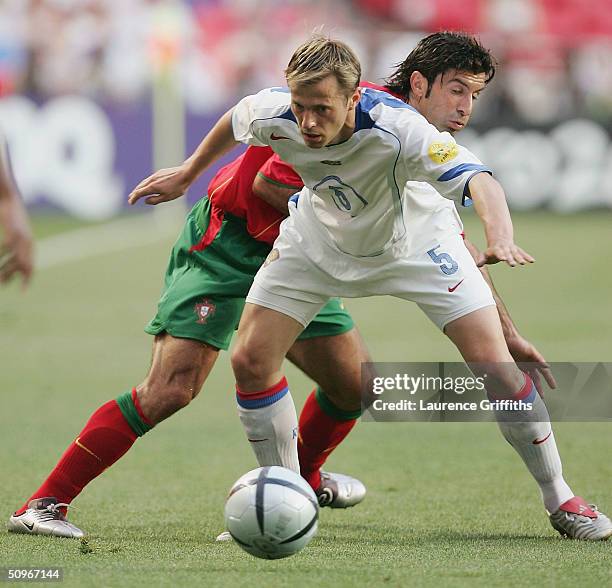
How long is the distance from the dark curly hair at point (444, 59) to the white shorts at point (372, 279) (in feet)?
2.32

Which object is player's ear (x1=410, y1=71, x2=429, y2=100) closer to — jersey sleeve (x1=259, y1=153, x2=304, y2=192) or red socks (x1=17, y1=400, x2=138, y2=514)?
jersey sleeve (x1=259, y1=153, x2=304, y2=192)

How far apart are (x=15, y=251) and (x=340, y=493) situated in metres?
2.32

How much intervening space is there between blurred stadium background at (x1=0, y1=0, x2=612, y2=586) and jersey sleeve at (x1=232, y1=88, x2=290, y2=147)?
38 cm

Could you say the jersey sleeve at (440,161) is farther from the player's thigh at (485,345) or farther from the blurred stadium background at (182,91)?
the blurred stadium background at (182,91)

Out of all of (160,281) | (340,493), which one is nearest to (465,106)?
(340,493)

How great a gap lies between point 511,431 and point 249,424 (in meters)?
1.03

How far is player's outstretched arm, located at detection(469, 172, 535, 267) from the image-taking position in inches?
167

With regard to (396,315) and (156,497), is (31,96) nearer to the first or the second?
(396,315)

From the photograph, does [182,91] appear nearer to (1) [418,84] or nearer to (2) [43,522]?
(1) [418,84]

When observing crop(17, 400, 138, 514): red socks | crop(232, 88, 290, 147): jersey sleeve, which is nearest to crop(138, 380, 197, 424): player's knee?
crop(17, 400, 138, 514): red socks

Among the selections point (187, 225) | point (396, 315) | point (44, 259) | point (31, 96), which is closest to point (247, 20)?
point (31, 96)

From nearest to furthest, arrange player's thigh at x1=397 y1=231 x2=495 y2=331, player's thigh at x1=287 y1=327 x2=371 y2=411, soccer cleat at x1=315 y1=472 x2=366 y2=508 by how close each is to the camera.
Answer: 1. player's thigh at x1=397 y1=231 x2=495 y2=331
2. player's thigh at x1=287 y1=327 x2=371 y2=411
3. soccer cleat at x1=315 y1=472 x2=366 y2=508

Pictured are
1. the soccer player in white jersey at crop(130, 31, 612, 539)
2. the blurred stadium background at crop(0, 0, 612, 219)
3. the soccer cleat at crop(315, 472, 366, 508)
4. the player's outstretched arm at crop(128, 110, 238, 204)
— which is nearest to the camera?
the soccer player in white jersey at crop(130, 31, 612, 539)

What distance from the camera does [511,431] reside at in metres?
5.26
